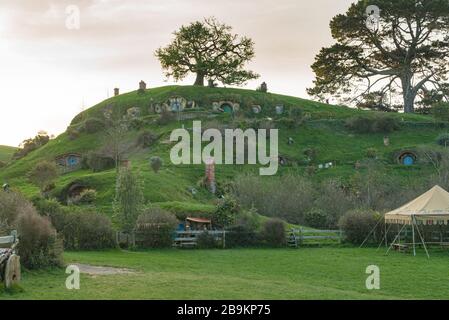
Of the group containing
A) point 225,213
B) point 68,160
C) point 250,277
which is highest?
point 68,160

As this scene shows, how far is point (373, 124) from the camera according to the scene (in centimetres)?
7781

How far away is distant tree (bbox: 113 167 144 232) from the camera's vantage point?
33656 mm

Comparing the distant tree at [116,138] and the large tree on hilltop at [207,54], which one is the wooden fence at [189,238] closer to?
the distant tree at [116,138]

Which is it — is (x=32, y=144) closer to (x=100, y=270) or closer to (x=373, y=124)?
(x=373, y=124)

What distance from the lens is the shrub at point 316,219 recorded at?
1705 inches

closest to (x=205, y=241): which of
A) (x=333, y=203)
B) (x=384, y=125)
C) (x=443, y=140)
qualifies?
(x=333, y=203)

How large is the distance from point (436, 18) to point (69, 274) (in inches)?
2951

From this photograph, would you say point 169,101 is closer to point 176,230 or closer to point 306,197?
point 306,197

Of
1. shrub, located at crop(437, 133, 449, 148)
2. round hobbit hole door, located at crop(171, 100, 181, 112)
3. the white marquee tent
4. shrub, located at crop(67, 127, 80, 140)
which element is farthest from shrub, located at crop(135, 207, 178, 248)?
round hobbit hole door, located at crop(171, 100, 181, 112)

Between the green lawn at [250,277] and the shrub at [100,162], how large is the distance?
3144 cm

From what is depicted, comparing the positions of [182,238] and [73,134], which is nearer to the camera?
[182,238]

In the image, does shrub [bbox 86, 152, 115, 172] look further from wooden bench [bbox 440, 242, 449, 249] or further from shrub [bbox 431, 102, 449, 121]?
shrub [bbox 431, 102, 449, 121]

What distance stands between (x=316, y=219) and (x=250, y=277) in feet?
75.7

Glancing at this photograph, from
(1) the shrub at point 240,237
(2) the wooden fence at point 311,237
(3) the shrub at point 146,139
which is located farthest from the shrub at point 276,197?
(3) the shrub at point 146,139
